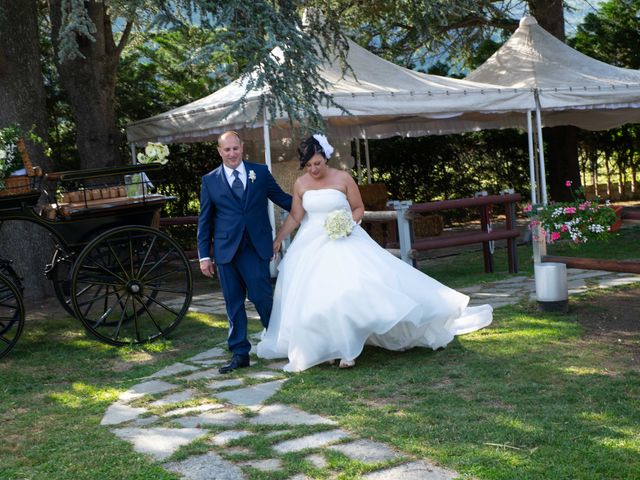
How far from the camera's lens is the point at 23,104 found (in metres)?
10.1

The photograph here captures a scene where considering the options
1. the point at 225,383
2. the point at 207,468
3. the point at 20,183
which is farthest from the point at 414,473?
the point at 20,183

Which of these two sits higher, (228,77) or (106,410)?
(228,77)

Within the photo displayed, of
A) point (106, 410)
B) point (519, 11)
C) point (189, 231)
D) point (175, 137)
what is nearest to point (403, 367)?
point (106, 410)

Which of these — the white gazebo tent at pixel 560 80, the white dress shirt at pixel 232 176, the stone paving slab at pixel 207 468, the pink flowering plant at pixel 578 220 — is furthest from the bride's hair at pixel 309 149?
the white gazebo tent at pixel 560 80

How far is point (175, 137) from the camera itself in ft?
37.4

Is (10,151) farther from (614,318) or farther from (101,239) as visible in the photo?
(614,318)

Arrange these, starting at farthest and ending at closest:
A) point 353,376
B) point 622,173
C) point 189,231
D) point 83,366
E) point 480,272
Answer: point 622,173
point 189,231
point 480,272
point 83,366
point 353,376

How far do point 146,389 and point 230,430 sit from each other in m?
1.32

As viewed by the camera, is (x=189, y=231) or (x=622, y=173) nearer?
(x=189, y=231)

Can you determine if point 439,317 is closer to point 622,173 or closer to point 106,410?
point 106,410

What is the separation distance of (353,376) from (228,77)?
2.83 m

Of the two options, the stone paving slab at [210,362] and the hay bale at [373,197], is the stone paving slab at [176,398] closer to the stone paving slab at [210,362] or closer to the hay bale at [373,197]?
the stone paving slab at [210,362]

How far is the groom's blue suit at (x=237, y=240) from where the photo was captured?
605 centimetres

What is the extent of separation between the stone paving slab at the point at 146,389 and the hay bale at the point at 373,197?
332 inches
